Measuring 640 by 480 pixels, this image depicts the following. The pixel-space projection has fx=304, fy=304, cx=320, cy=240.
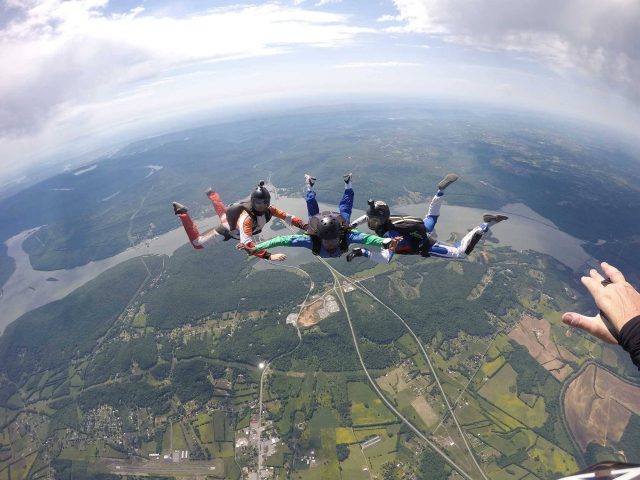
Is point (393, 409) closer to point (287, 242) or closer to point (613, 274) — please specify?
point (287, 242)

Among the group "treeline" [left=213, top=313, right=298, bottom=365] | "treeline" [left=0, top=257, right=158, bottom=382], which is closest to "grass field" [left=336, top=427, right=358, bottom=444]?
"treeline" [left=213, top=313, right=298, bottom=365]

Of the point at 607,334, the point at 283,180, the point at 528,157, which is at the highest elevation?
the point at 607,334

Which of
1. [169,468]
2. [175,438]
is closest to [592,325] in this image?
[169,468]

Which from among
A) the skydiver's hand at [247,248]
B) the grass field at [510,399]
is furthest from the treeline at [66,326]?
the grass field at [510,399]

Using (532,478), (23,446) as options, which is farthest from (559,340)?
(23,446)

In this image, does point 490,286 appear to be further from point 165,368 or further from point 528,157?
point 528,157

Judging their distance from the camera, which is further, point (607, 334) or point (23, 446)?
point (23, 446)
